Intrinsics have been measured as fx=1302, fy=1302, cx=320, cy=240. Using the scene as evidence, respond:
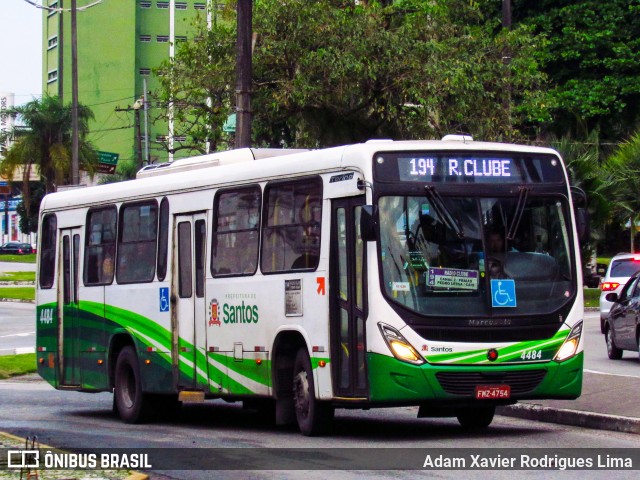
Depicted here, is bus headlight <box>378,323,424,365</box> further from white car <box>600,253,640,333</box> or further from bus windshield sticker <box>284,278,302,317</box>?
white car <box>600,253,640,333</box>

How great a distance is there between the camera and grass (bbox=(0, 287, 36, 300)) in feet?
172

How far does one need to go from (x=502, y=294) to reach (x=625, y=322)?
10550 millimetres

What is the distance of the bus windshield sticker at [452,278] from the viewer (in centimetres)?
1249

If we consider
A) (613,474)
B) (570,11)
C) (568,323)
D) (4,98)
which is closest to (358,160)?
(568,323)

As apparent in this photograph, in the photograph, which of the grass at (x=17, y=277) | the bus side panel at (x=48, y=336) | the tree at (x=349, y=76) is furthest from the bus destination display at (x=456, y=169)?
the grass at (x=17, y=277)

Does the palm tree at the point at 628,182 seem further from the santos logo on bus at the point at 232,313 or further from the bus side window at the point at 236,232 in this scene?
the santos logo on bus at the point at 232,313

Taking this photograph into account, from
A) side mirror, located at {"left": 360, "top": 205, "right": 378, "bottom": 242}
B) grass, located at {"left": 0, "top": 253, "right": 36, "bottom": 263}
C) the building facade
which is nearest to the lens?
side mirror, located at {"left": 360, "top": 205, "right": 378, "bottom": 242}

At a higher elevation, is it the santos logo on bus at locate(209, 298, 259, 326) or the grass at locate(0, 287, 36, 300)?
the grass at locate(0, 287, 36, 300)

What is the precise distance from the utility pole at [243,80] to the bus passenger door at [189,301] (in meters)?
5.05

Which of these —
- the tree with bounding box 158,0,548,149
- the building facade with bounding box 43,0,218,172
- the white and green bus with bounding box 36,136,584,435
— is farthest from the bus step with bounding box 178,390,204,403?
the building facade with bounding box 43,0,218,172

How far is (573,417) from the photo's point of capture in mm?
14328

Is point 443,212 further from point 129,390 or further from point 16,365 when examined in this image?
point 16,365

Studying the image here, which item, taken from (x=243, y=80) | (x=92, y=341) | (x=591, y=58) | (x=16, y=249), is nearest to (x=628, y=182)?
(x=591, y=58)

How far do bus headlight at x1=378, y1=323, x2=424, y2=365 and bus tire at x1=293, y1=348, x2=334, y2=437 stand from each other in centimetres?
114
